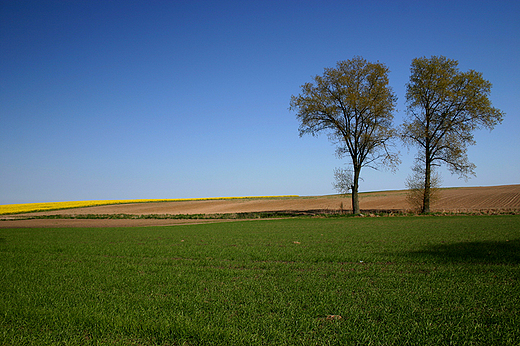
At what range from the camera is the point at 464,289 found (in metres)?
5.34

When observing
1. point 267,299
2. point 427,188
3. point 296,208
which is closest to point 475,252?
point 267,299

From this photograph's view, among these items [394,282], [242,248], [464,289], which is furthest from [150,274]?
[464,289]

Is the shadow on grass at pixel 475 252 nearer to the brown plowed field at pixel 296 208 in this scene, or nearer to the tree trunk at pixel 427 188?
the tree trunk at pixel 427 188

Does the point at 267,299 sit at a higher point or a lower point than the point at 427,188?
lower

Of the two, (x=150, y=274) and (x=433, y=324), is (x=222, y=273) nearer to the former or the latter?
(x=150, y=274)

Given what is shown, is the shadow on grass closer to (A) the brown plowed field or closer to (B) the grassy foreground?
(B) the grassy foreground

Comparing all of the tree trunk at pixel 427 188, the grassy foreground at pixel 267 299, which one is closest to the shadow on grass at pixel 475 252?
the grassy foreground at pixel 267 299

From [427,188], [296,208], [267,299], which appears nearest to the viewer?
[267,299]

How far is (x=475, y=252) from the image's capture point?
884cm

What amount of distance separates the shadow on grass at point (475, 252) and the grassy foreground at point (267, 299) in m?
0.07

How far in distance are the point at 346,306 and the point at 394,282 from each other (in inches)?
70.8

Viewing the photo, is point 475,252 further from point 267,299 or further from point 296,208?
point 296,208

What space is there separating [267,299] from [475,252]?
23.7 feet

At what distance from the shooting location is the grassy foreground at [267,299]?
12.2ft
